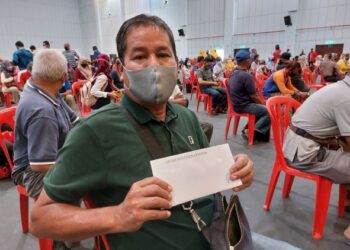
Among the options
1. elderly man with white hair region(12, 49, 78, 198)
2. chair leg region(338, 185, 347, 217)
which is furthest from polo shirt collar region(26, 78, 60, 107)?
chair leg region(338, 185, 347, 217)

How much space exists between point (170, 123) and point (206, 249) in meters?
0.44

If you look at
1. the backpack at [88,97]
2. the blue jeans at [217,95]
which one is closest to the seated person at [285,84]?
the blue jeans at [217,95]

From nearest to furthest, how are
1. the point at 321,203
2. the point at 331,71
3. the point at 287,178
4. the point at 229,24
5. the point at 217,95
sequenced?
the point at 321,203, the point at 287,178, the point at 217,95, the point at 331,71, the point at 229,24

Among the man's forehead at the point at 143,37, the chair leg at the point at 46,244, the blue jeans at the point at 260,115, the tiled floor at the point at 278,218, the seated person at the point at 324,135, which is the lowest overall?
the tiled floor at the point at 278,218

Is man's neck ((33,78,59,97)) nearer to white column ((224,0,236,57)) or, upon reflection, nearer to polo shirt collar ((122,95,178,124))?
polo shirt collar ((122,95,178,124))

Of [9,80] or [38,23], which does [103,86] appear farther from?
[38,23]

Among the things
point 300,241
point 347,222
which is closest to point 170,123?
point 300,241

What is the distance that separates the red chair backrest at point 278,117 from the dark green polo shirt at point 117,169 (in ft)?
3.85

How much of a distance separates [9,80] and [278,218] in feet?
22.5

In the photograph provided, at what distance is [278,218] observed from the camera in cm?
190

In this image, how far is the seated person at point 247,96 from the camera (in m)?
3.43

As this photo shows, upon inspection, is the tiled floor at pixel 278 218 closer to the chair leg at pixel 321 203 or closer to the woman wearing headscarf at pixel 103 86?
the chair leg at pixel 321 203

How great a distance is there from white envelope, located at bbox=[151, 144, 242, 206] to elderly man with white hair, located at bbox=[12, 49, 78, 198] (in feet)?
3.06

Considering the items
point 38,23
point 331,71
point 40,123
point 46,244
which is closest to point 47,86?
point 40,123
